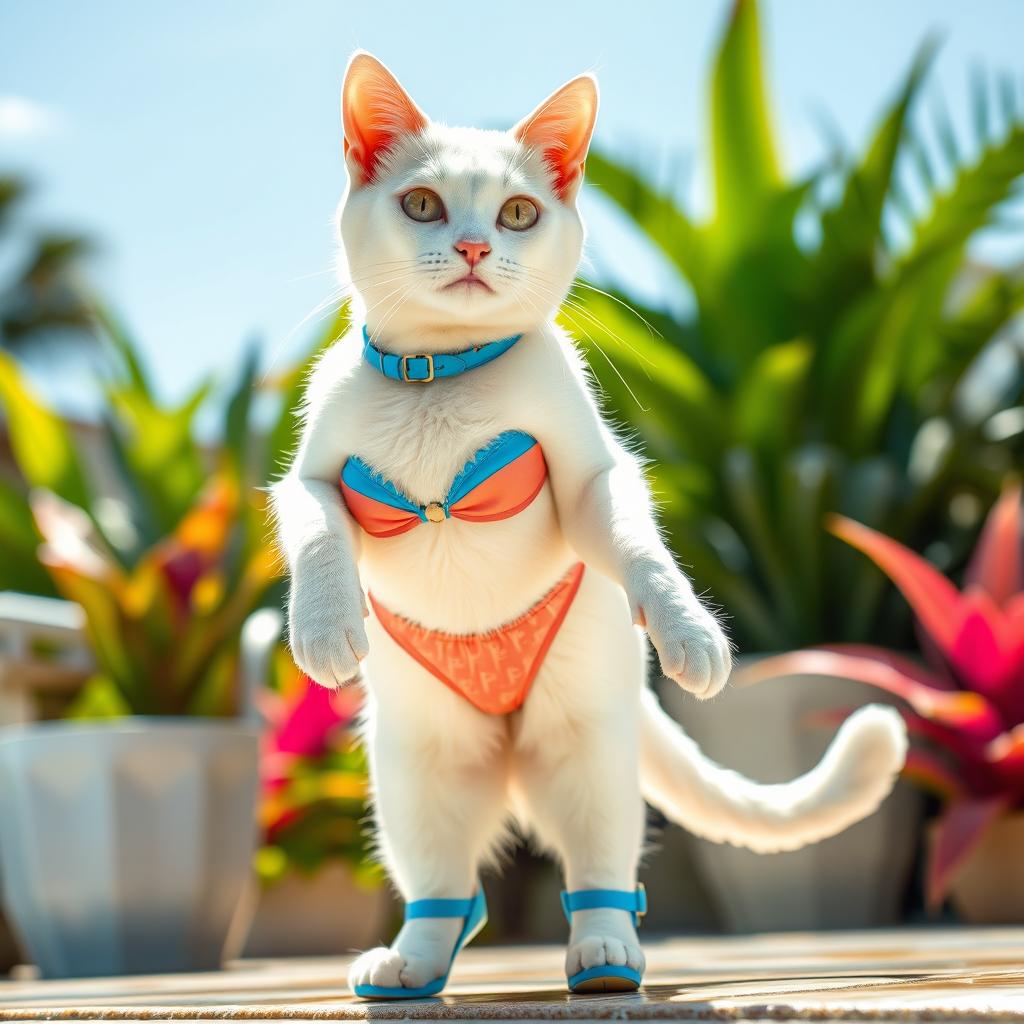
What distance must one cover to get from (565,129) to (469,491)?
37cm

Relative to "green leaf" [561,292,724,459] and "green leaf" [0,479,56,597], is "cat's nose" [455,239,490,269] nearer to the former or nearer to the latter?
"green leaf" [561,292,724,459]

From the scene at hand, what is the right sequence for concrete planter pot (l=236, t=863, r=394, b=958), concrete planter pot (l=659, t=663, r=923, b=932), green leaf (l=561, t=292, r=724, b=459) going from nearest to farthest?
concrete planter pot (l=659, t=663, r=923, b=932) < concrete planter pot (l=236, t=863, r=394, b=958) < green leaf (l=561, t=292, r=724, b=459)

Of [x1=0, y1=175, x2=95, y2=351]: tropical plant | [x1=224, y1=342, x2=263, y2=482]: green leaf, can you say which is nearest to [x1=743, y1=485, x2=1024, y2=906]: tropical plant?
[x1=224, y1=342, x2=263, y2=482]: green leaf

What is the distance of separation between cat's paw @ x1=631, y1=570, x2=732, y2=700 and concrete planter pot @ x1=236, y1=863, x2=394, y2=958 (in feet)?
6.07

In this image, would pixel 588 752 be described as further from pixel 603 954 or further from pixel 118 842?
pixel 118 842

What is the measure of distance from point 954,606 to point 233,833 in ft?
4.43

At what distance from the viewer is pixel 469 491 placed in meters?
1.13

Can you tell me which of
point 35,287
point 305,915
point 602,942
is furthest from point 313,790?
point 35,287

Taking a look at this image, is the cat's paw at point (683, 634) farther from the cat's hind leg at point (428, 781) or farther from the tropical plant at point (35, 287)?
the tropical plant at point (35, 287)

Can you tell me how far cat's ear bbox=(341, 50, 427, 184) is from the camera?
120 cm

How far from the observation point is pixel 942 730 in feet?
7.91

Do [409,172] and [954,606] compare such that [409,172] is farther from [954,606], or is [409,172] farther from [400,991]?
[954,606]

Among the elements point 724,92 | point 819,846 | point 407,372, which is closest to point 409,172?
point 407,372

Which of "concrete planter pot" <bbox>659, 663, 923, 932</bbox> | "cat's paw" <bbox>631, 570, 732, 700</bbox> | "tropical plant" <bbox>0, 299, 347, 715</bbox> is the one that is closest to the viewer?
"cat's paw" <bbox>631, 570, 732, 700</bbox>
